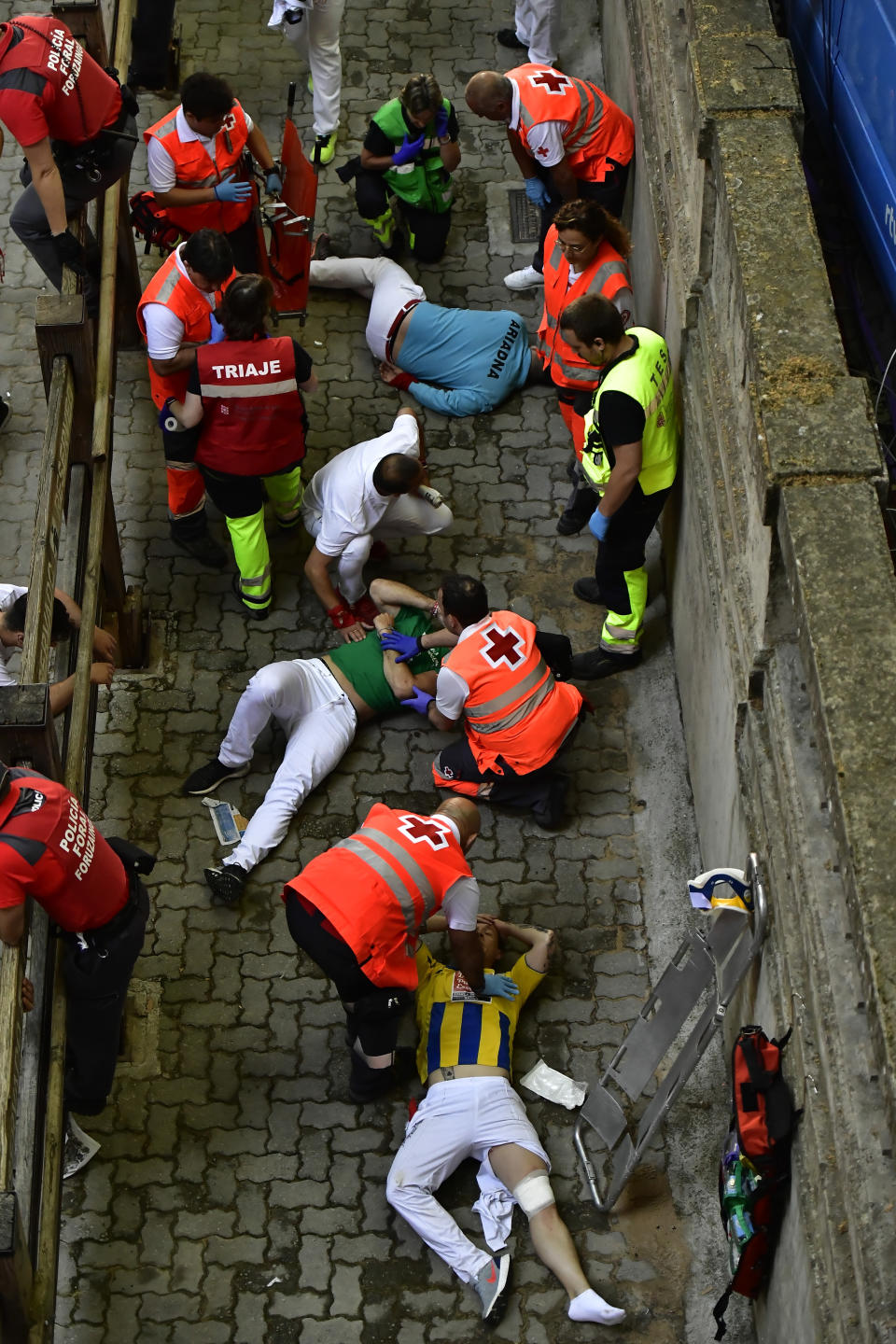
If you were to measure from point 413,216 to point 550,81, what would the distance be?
1.30m

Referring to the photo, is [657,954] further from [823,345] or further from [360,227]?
[360,227]

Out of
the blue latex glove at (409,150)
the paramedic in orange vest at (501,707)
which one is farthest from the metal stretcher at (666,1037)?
the blue latex glove at (409,150)

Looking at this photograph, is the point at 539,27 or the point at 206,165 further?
the point at 539,27

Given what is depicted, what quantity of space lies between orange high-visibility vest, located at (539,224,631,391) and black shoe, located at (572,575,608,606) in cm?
94

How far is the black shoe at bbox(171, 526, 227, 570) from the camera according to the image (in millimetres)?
7621

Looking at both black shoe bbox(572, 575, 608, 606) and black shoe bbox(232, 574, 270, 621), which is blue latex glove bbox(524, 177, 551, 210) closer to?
black shoe bbox(572, 575, 608, 606)

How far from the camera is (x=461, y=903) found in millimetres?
A: 5633

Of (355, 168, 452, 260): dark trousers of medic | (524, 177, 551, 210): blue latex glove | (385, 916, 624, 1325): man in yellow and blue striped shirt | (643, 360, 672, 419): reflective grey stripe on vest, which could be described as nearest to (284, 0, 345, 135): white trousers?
(355, 168, 452, 260): dark trousers of medic

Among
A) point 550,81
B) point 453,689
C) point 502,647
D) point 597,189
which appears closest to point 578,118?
point 550,81

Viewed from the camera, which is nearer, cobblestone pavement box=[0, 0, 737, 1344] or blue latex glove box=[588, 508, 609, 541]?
cobblestone pavement box=[0, 0, 737, 1344]

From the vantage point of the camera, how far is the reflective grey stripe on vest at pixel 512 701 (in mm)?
6438

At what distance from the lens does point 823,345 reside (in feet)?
17.0

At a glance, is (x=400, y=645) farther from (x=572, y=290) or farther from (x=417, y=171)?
(x=417, y=171)

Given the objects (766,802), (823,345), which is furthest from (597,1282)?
(823,345)
